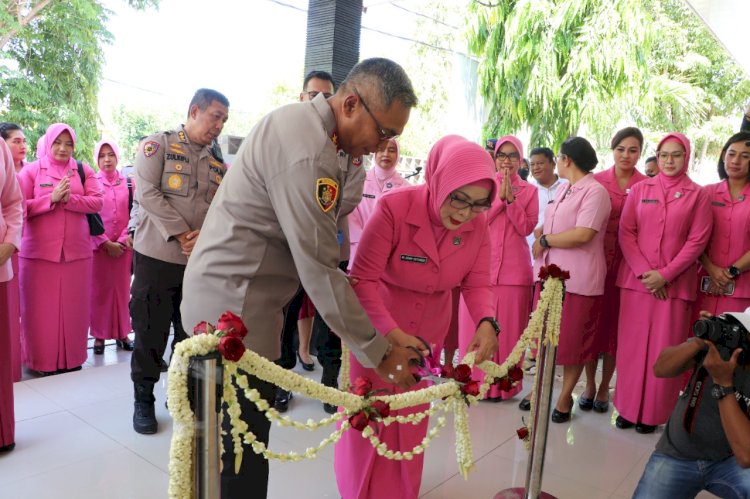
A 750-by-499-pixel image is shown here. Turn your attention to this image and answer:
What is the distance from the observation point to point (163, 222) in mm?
2771

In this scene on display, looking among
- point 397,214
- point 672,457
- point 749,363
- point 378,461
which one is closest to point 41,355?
point 378,461

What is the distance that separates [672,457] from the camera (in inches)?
73.9

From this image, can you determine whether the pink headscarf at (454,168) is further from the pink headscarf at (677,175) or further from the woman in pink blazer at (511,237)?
the pink headscarf at (677,175)

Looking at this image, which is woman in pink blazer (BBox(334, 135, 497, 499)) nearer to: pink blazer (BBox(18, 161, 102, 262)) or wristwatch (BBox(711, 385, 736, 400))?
wristwatch (BBox(711, 385, 736, 400))

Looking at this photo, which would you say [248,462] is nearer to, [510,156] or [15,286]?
[510,156]

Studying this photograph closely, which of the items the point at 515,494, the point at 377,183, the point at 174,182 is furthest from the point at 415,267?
the point at 377,183

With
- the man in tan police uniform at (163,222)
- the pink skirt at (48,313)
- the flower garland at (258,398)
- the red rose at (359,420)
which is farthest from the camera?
the pink skirt at (48,313)

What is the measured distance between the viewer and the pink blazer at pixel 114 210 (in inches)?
170

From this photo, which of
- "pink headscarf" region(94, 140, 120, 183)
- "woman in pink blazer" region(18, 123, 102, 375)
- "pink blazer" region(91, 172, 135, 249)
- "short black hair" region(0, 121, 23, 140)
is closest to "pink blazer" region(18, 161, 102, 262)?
"woman in pink blazer" region(18, 123, 102, 375)

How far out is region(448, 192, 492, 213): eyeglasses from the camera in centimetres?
183

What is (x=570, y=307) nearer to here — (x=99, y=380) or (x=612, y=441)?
(x=612, y=441)

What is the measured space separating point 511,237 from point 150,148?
2.14m

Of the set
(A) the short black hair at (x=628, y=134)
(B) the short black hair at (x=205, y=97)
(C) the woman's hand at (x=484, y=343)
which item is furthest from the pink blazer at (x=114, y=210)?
(A) the short black hair at (x=628, y=134)

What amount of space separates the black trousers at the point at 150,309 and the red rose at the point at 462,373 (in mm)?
1776
